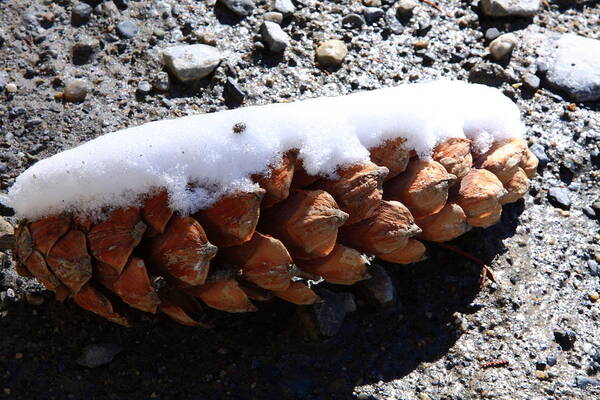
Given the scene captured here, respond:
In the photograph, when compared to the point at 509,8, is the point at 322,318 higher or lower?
lower

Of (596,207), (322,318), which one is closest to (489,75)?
(596,207)

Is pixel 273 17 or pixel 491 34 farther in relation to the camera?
pixel 491 34

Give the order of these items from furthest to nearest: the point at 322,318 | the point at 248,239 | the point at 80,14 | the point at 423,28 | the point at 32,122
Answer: the point at 423,28, the point at 80,14, the point at 32,122, the point at 322,318, the point at 248,239

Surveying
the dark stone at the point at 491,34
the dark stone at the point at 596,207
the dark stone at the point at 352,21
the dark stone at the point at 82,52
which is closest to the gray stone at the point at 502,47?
the dark stone at the point at 491,34

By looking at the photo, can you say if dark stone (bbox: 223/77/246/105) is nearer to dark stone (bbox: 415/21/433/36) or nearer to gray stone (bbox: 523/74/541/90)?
dark stone (bbox: 415/21/433/36)

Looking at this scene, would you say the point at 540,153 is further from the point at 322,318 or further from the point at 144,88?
the point at 144,88

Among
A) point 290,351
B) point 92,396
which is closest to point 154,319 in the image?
point 92,396
